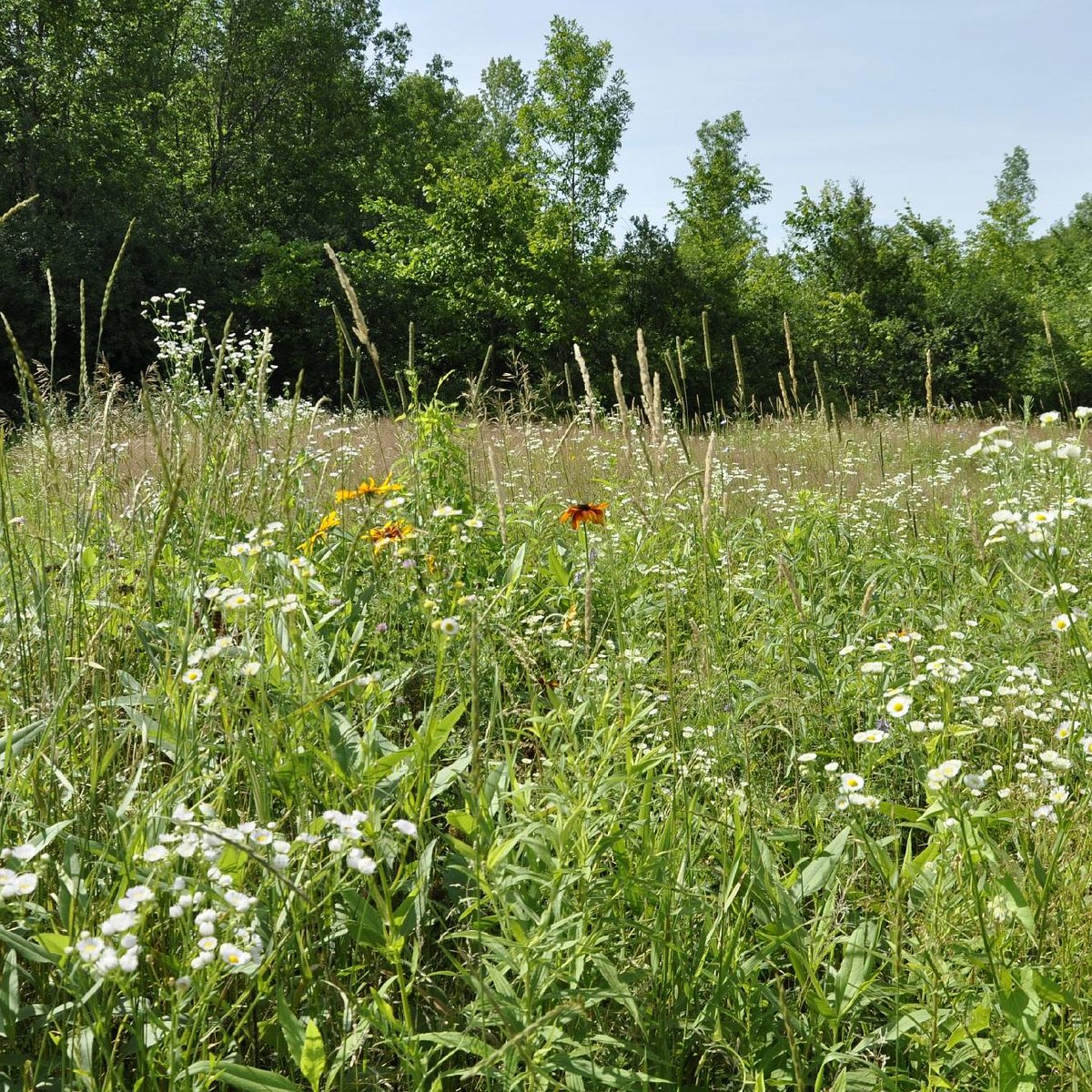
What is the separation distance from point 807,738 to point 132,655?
1.63 m

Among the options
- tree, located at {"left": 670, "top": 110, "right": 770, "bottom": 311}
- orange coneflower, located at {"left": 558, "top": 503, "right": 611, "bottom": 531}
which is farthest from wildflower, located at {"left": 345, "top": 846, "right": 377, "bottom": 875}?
tree, located at {"left": 670, "top": 110, "right": 770, "bottom": 311}

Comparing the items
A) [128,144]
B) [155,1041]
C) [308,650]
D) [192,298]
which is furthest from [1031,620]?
[128,144]

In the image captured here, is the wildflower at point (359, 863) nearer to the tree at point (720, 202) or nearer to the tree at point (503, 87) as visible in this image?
the tree at point (720, 202)

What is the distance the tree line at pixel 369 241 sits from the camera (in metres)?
19.4

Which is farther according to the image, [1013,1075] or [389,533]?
[389,533]

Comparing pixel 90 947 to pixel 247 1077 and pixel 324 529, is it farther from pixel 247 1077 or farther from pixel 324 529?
pixel 324 529

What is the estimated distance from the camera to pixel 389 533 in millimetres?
2250

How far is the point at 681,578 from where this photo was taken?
101 inches

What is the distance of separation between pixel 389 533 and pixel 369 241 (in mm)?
25835

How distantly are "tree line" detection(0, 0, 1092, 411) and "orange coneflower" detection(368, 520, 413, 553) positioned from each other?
1597cm

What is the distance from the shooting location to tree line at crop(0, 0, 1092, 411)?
63.7ft

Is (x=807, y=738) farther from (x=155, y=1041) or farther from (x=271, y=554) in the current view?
(x=155, y=1041)

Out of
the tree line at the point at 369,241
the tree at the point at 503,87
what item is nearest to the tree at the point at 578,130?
the tree line at the point at 369,241

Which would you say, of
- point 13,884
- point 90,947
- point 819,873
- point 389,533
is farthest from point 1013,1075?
point 389,533
